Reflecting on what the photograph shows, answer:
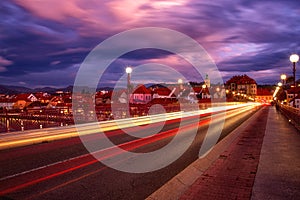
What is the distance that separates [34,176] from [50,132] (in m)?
6.73

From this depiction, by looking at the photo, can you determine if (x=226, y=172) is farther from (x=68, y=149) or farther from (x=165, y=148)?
(x=68, y=149)

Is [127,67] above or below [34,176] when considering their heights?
above

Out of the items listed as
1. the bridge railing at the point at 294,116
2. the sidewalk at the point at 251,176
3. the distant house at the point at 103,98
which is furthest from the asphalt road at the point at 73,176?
the distant house at the point at 103,98

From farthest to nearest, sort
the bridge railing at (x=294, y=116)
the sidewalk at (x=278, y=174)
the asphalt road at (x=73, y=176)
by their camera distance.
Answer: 1. the bridge railing at (x=294, y=116)
2. the asphalt road at (x=73, y=176)
3. the sidewalk at (x=278, y=174)

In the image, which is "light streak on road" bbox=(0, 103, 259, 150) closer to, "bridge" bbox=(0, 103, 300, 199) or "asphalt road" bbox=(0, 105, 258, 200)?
"bridge" bbox=(0, 103, 300, 199)

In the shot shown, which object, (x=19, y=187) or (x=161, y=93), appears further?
(x=161, y=93)

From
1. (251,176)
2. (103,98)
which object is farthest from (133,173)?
(103,98)

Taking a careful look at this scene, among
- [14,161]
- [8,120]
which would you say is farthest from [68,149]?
[8,120]

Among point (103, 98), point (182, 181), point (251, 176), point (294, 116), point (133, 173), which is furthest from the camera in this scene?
point (103, 98)

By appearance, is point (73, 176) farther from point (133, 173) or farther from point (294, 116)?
point (294, 116)

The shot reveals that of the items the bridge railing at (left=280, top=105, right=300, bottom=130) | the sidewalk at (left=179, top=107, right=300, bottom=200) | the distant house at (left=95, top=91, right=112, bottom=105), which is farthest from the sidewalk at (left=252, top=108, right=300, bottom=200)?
the distant house at (left=95, top=91, right=112, bottom=105)

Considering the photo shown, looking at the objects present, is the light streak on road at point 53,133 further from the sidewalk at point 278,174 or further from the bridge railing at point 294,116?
the bridge railing at point 294,116

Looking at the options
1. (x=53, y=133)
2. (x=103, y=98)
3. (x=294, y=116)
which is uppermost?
(x=103, y=98)

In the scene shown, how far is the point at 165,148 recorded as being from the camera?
34.7ft
